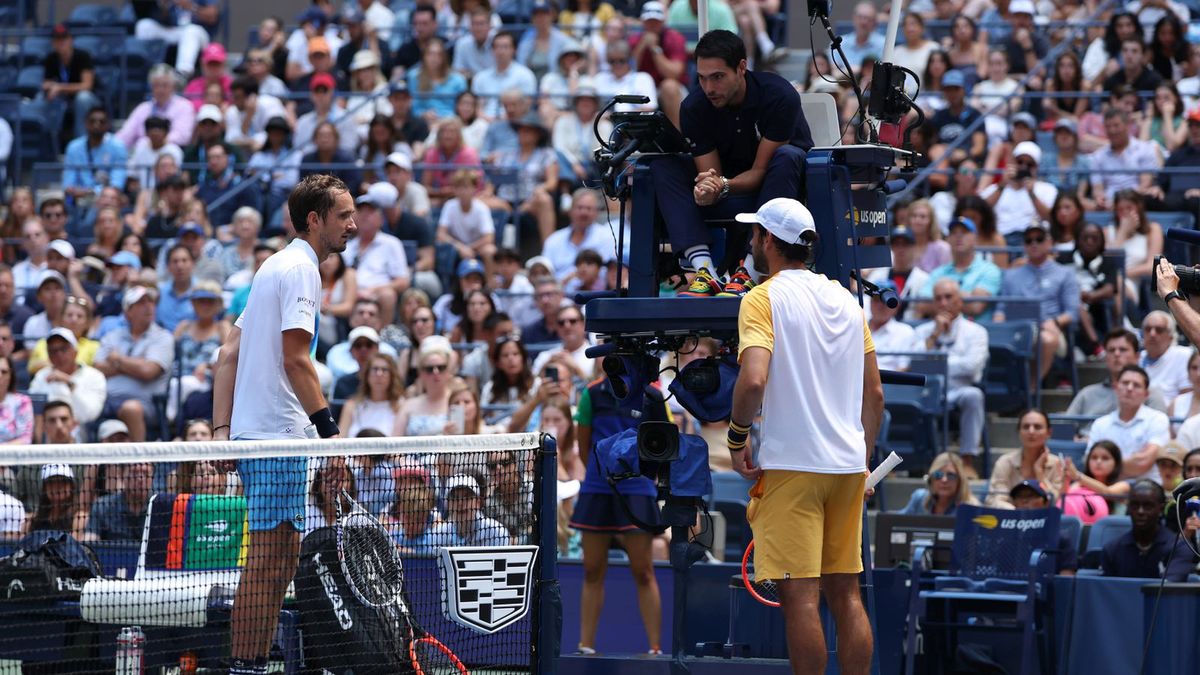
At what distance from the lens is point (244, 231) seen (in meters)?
16.3

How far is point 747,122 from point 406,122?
10.5 metres

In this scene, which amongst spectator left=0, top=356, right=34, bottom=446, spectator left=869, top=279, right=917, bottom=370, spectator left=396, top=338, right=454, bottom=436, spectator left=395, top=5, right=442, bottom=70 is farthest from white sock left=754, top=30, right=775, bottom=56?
spectator left=0, top=356, right=34, bottom=446

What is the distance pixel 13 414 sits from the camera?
13.2 m

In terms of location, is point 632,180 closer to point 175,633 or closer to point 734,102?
point 734,102

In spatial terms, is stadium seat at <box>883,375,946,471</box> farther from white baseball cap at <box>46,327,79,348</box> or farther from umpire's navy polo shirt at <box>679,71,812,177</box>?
white baseball cap at <box>46,327,79,348</box>

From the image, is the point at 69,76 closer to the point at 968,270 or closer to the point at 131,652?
the point at 968,270

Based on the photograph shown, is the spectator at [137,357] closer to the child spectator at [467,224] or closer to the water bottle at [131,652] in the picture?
the child spectator at [467,224]

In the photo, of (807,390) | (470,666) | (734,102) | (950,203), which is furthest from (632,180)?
(950,203)

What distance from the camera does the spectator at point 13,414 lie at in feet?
43.0

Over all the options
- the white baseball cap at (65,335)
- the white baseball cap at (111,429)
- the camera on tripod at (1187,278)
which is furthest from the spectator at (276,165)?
the camera on tripod at (1187,278)

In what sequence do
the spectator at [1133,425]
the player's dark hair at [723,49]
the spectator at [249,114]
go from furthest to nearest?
1. the spectator at [249,114]
2. the spectator at [1133,425]
3. the player's dark hair at [723,49]

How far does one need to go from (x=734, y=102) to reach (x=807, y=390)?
1.61m

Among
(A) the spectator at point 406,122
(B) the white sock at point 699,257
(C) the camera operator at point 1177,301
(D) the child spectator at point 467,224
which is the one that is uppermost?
(A) the spectator at point 406,122

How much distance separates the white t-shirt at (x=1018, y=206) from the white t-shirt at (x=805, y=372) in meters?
8.72
